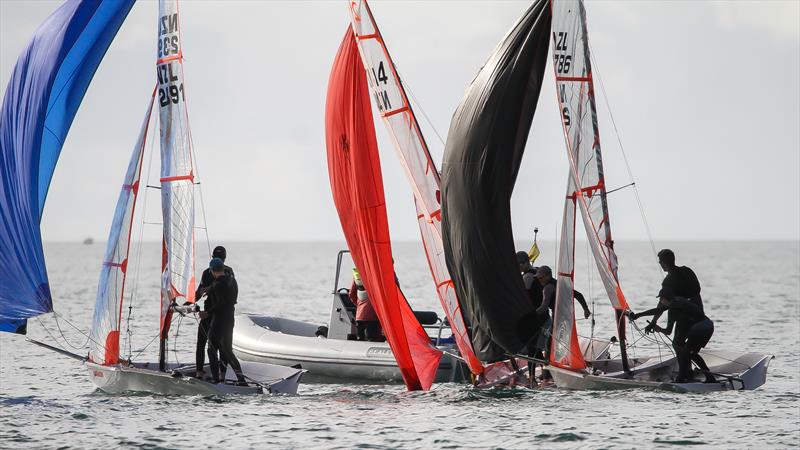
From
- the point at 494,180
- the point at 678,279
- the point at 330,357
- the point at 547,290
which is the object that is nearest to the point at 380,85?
the point at 494,180

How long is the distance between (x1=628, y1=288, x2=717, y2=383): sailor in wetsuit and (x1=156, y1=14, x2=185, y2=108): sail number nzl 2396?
758 cm

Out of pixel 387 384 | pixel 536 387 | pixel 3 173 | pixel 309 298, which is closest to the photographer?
pixel 3 173

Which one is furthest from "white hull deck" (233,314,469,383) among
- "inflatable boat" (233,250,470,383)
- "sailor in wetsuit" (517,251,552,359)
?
"sailor in wetsuit" (517,251,552,359)

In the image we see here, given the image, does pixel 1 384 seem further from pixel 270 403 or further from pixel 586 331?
pixel 586 331

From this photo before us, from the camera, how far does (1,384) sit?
896 inches

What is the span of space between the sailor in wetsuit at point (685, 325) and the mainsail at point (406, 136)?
3.20 metres

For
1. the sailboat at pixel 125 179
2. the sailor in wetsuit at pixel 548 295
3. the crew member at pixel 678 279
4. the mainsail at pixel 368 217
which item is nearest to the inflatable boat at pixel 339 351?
the mainsail at pixel 368 217

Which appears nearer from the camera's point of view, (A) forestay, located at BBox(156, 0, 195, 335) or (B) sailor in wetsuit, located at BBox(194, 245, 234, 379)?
(B) sailor in wetsuit, located at BBox(194, 245, 234, 379)

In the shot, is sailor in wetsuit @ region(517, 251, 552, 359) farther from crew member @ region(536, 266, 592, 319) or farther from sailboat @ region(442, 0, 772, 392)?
sailboat @ region(442, 0, 772, 392)

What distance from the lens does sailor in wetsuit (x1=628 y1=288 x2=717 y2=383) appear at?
18172mm

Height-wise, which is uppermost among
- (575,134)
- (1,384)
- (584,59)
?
(584,59)

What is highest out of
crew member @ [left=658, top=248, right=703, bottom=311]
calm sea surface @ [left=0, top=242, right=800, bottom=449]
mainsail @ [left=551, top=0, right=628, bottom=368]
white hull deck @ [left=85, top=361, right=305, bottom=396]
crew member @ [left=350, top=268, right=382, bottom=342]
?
mainsail @ [left=551, top=0, right=628, bottom=368]

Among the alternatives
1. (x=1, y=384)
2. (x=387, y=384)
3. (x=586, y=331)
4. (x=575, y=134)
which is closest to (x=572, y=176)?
(x=575, y=134)

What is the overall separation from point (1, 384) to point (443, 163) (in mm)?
9765
